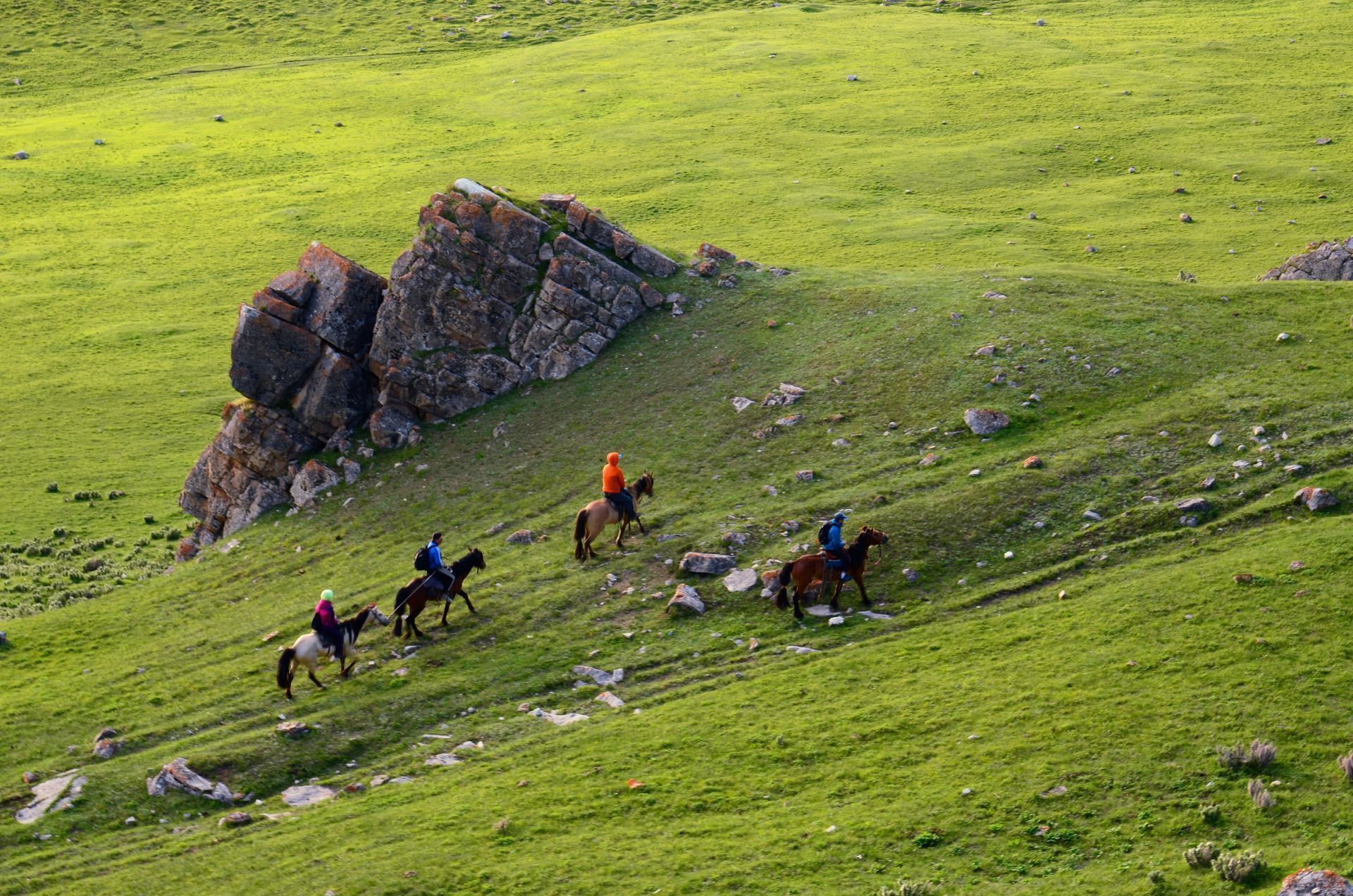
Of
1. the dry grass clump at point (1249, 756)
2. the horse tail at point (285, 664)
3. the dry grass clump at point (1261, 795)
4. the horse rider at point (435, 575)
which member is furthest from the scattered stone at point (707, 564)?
the dry grass clump at point (1261, 795)

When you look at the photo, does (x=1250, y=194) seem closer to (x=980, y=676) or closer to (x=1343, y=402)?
(x=1343, y=402)

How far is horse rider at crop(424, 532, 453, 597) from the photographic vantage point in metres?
26.1

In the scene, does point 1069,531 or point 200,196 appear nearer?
point 1069,531

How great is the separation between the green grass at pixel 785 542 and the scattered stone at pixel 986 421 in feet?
1.45

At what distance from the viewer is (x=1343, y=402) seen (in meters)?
28.6

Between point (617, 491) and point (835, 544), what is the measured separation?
6082mm

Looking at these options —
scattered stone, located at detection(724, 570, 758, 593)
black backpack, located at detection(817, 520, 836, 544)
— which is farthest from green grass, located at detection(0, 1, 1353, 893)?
black backpack, located at detection(817, 520, 836, 544)

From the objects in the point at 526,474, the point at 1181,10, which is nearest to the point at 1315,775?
the point at 526,474

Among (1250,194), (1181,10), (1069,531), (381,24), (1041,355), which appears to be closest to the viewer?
(1069,531)

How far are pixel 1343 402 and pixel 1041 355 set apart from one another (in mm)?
7671

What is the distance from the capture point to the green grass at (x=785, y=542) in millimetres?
18656

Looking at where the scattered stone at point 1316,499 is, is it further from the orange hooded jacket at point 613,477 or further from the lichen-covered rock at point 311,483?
the lichen-covered rock at point 311,483

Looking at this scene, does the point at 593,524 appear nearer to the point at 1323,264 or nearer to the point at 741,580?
the point at 741,580

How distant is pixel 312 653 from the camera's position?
24.4 metres
